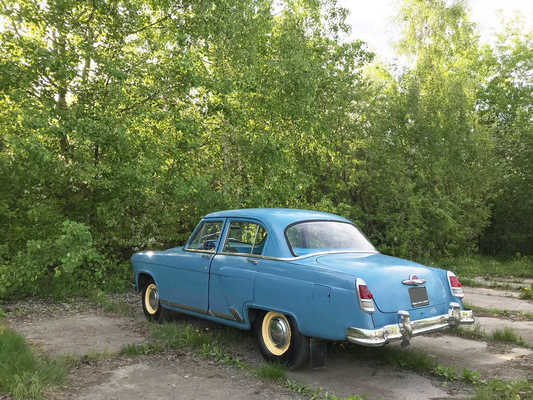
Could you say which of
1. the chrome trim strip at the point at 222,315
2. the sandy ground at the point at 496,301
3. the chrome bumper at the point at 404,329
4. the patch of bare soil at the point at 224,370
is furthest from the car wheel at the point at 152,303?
the sandy ground at the point at 496,301

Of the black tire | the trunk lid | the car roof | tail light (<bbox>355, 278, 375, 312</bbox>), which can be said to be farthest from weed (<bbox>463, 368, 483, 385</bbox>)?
the black tire

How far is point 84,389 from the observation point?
Result: 4.78 m

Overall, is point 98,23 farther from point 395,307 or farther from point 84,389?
point 395,307

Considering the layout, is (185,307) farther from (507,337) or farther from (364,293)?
(507,337)

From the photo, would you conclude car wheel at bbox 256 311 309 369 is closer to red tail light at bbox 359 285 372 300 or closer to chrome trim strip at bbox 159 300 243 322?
chrome trim strip at bbox 159 300 243 322

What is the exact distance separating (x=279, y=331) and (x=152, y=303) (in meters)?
3.09

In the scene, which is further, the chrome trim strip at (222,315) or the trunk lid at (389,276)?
the chrome trim strip at (222,315)

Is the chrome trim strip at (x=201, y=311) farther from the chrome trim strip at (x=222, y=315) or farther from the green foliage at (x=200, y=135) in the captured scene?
the green foliage at (x=200, y=135)

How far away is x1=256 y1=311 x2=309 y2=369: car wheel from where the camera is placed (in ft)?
16.7

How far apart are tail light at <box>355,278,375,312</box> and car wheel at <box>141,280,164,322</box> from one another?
154 inches

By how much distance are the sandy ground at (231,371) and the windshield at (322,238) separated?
1328 millimetres

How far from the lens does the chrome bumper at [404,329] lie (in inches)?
176

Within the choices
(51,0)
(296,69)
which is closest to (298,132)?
(296,69)

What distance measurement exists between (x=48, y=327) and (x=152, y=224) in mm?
4259
